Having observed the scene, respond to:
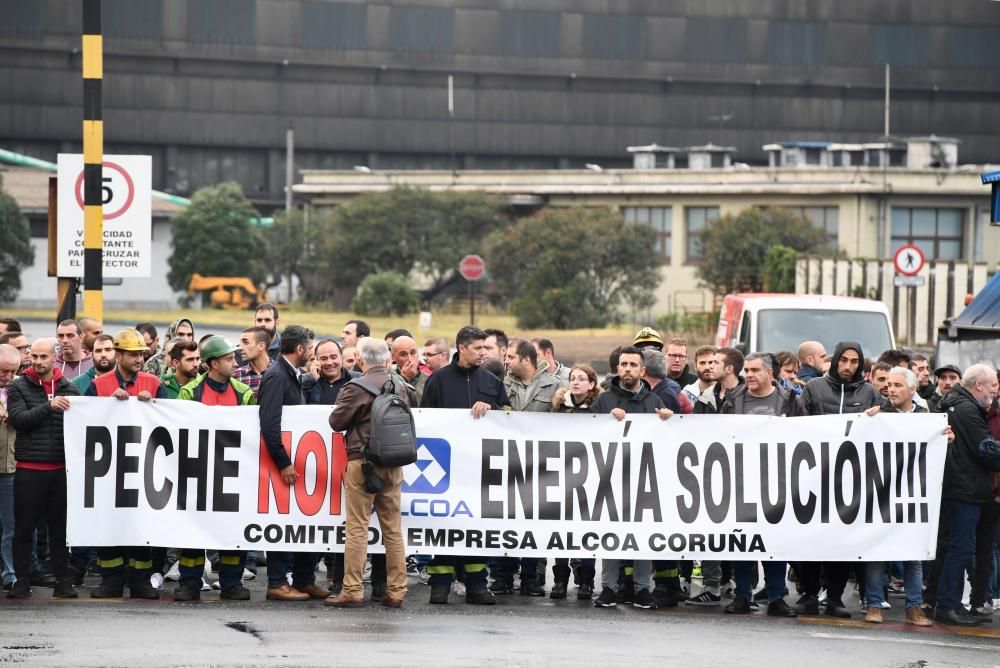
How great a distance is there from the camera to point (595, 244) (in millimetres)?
59688

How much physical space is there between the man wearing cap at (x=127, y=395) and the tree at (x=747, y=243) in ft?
151

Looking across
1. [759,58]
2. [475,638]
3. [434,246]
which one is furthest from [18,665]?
[759,58]

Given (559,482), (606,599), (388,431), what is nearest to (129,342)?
(388,431)

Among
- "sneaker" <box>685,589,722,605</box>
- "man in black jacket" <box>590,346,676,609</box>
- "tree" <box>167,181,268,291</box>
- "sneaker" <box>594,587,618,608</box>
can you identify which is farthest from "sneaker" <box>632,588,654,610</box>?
"tree" <box>167,181,268,291</box>

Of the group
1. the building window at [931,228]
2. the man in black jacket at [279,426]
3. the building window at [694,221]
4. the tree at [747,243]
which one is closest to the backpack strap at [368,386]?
the man in black jacket at [279,426]

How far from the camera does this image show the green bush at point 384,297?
206 feet

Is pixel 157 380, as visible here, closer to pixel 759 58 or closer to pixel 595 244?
pixel 595 244

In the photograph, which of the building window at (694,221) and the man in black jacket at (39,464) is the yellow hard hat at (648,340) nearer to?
the man in black jacket at (39,464)

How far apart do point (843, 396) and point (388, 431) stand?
3554 mm

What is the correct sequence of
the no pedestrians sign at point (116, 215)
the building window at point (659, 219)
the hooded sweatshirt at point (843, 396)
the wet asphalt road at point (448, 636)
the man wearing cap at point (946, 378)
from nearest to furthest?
1. the wet asphalt road at point (448, 636)
2. the hooded sweatshirt at point (843, 396)
3. the man wearing cap at point (946, 378)
4. the no pedestrians sign at point (116, 215)
5. the building window at point (659, 219)

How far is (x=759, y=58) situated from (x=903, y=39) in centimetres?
771

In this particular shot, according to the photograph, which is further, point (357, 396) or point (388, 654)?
point (357, 396)

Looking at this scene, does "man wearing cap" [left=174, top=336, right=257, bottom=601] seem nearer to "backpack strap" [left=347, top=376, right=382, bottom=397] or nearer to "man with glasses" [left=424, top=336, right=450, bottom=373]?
"backpack strap" [left=347, top=376, right=382, bottom=397]

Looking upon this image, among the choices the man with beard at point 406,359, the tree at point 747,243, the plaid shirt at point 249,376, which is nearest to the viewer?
the plaid shirt at point 249,376
